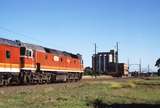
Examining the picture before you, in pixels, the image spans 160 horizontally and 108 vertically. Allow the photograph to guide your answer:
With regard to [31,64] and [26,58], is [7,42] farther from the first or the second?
[31,64]

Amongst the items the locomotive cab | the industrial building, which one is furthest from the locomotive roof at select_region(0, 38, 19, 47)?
the industrial building

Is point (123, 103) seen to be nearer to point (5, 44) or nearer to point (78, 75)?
point (5, 44)

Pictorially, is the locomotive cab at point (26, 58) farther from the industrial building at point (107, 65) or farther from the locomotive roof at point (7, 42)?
the industrial building at point (107, 65)

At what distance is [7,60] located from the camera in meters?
37.2

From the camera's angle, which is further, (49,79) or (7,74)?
(49,79)

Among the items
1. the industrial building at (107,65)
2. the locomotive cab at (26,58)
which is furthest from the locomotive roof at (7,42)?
the industrial building at (107,65)

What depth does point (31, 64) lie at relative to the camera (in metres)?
43.1

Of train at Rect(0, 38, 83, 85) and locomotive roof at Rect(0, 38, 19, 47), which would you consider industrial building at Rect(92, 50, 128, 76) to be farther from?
locomotive roof at Rect(0, 38, 19, 47)

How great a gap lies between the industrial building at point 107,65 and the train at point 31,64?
52.7m

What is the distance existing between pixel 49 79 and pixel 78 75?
14.2m

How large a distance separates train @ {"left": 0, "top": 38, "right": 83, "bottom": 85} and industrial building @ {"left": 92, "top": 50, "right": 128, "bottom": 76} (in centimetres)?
5272

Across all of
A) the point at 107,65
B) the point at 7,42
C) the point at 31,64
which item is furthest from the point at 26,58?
the point at 107,65

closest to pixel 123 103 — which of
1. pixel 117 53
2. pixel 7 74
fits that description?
→ pixel 7 74

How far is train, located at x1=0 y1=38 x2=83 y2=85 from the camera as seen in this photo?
3725 centimetres
